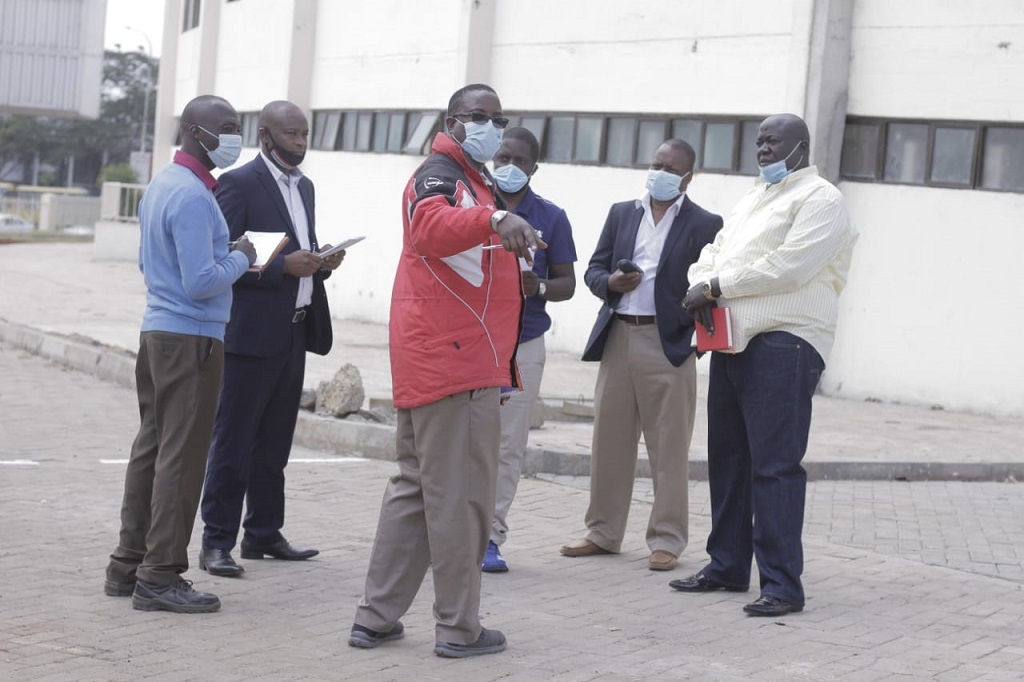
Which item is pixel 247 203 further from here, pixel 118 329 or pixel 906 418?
pixel 118 329

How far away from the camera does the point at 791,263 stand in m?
6.49

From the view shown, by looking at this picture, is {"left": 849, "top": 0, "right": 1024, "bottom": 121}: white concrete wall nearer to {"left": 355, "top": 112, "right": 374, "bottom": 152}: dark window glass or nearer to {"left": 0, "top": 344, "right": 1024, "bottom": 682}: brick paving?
{"left": 0, "top": 344, "right": 1024, "bottom": 682}: brick paving

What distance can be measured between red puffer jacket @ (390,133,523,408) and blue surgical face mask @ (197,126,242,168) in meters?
0.95

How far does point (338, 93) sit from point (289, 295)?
18.6 m

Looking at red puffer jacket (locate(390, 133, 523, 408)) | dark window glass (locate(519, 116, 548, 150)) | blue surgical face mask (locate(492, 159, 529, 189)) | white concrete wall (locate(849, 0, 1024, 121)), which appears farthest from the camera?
dark window glass (locate(519, 116, 548, 150))

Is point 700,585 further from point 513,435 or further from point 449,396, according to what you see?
point 449,396

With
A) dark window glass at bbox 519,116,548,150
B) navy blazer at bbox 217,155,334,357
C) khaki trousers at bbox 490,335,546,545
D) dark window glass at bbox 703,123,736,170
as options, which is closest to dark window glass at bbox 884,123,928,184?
dark window glass at bbox 703,123,736,170

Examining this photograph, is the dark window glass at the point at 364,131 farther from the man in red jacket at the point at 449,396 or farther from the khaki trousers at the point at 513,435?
the man in red jacket at the point at 449,396

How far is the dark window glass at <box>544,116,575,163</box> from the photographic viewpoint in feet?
64.9

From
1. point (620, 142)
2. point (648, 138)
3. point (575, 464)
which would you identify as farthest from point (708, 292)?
point (620, 142)

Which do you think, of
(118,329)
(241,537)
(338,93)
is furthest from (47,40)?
(241,537)

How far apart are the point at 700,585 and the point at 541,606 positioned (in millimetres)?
857

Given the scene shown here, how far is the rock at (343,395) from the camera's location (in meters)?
11.4

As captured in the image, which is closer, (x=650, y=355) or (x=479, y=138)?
(x=479, y=138)
